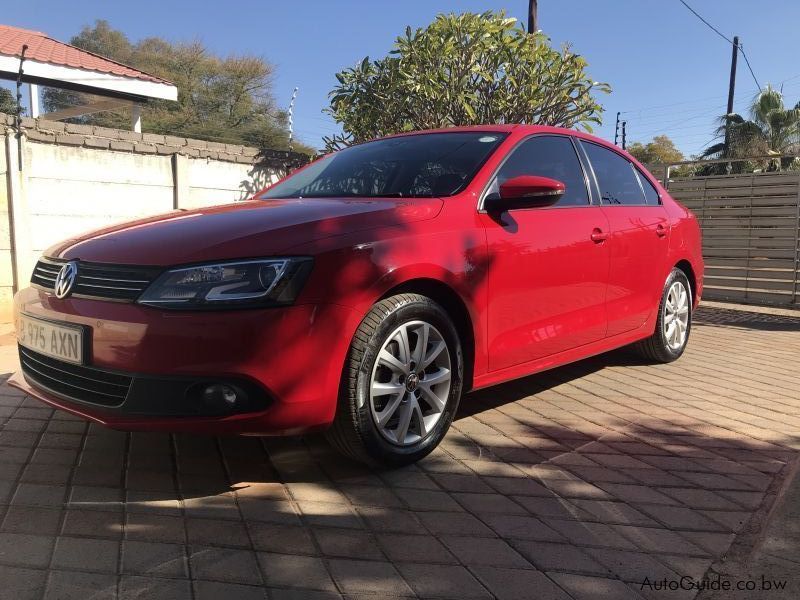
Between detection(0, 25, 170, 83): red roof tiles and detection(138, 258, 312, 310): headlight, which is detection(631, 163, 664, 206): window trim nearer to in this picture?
detection(138, 258, 312, 310): headlight

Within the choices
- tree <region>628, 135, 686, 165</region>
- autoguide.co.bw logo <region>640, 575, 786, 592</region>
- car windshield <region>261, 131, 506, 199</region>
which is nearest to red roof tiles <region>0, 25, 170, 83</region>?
car windshield <region>261, 131, 506, 199</region>

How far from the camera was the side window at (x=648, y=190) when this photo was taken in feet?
16.1

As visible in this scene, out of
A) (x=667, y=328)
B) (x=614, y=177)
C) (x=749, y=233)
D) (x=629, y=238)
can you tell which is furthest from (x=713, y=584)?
(x=749, y=233)

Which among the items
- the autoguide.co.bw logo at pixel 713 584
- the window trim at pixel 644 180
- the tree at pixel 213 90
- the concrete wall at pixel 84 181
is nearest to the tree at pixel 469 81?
the concrete wall at pixel 84 181

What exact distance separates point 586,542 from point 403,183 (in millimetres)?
1998

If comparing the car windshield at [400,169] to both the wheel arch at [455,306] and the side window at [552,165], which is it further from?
the wheel arch at [455,306]

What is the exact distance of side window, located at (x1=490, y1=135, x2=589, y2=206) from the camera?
361 centimetres

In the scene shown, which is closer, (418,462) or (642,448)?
(418,462)

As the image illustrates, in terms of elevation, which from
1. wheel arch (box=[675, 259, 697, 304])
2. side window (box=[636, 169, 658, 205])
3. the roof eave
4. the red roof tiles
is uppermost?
the red roof tiles

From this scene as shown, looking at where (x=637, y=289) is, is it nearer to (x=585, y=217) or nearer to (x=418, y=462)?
(x=585, y=217)

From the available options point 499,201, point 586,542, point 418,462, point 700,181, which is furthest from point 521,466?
point 700,181

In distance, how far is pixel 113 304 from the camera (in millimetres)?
2520

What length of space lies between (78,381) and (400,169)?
1.96 metres

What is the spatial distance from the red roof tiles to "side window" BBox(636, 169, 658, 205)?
35.5 ft
